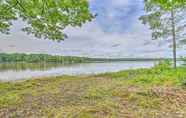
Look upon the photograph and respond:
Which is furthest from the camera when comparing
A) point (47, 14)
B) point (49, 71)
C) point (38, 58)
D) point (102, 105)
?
point (38, 58)

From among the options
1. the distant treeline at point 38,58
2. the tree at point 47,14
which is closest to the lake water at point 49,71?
the tree at point 47,14

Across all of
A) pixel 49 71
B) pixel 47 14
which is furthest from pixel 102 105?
pixel 49 71

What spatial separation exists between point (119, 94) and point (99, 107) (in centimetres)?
215

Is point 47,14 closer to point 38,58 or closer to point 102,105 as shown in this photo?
point 102,105

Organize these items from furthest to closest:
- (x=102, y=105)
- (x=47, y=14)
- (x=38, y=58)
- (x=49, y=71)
→ 1. (x=38, y=58)
2. (x=49, y=71)
3. (x=47, y=14)
4. (x=102, y=105)

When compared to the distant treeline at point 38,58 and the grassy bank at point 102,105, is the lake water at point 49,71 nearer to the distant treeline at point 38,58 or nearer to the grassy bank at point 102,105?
the grassy bank at point 102,105

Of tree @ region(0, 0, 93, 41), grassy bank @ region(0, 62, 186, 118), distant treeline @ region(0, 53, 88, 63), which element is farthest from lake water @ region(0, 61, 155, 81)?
distant treeline @ region(0, 53, 88, 63)

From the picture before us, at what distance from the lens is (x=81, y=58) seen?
105688 millimetres

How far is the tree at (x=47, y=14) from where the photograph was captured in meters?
12.8

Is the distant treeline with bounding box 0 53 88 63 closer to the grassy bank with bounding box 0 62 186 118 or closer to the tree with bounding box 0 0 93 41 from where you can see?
the tree with bounding box 0 0 93 41

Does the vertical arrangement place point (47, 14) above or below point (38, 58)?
above

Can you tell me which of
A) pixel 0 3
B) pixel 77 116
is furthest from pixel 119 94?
pixel 0 3

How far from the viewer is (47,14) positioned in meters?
13.3

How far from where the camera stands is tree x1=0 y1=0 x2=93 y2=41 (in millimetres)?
12797
